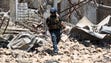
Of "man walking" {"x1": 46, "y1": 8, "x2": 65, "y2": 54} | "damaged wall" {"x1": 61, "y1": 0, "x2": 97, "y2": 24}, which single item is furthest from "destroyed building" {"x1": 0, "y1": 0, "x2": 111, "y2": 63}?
"man walking" {"x1": 46, "y1": 8, "x2": 65, "y2": 54}

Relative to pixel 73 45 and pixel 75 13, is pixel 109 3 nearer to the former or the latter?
pixel 75 13

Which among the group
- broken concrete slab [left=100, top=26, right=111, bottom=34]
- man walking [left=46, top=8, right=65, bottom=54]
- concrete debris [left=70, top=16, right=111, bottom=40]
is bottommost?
concrete debris [left=70, top=16, right=111, bottom=40]

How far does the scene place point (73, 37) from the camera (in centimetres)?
1472

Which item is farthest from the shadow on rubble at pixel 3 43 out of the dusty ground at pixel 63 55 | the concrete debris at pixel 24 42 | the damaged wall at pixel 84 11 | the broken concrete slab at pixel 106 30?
the damaged wall at pixel 84 11

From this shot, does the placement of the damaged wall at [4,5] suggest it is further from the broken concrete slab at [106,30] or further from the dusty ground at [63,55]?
the dusty ground at [63,55]

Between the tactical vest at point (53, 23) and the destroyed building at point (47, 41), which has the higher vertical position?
the tactical vest at point (53, 23)

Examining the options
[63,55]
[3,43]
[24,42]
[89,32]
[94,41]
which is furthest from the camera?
[94,41]

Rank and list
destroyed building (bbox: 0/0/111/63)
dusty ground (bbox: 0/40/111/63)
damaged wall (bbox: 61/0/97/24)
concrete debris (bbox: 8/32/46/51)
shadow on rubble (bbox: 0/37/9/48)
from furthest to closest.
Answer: damaged wall (bbox: 61/0/97/24) → shadow on rubble (bbox: 0/37/9/48) → concrete debris (bbox: 8/32/46/51) → destroyed building (bbox: 0/0/111/63) → dusty ground (bbox: 0/40/111/63)

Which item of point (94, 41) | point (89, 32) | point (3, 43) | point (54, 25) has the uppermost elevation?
point (54, 25)

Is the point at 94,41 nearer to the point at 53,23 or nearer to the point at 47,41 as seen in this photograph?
the point at 47,41

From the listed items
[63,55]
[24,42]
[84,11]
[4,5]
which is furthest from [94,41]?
[4,5]

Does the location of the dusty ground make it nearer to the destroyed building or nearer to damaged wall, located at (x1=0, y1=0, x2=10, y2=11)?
the destroyed building

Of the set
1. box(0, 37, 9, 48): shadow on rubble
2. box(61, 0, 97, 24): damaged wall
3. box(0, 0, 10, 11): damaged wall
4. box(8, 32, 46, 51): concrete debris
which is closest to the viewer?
box(8, 32, 46, 51): concrete debris

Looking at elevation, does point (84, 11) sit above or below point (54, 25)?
below
